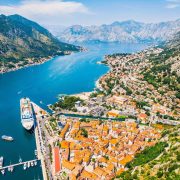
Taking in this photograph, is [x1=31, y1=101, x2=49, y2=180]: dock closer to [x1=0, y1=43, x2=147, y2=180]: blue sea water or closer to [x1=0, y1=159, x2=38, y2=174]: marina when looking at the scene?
[x1=0, y1=43, x2=147, y2=180]: blue sea water

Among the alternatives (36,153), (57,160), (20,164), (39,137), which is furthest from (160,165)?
(39,137)

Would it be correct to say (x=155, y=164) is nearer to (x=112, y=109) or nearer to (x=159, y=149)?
(x=159, y=149)

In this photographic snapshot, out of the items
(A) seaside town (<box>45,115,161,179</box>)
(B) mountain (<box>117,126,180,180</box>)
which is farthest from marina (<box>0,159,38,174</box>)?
(B) mountain (<box>117,126,180,180</box>)

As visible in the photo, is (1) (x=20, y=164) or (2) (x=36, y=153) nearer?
(1) (x=20, y=164)

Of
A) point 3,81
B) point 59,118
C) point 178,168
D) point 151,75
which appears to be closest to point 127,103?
point 59,118

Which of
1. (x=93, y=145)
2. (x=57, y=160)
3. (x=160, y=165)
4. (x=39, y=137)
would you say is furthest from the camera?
(x=39, y=137)

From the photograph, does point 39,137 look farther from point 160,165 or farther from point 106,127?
point 160,165

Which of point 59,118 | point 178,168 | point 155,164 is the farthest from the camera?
point 59,118

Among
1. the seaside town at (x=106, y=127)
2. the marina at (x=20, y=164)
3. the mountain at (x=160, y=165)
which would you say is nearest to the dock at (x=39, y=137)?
the marina at (x=20, y=164)

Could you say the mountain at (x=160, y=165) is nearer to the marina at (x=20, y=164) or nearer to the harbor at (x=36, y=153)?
the harbor at (x=36, y=153)

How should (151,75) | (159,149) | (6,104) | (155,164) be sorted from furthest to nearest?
(151,75) < (6,104) < (159,149) < (155,164)

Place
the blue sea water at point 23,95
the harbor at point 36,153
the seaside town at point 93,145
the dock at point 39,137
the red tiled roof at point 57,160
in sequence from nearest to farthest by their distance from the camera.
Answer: the seaside town at point 93,145, the red tiled roof at point 57,160, the harbor at point 36,153, the dock at point 39,137, the blue sea water at point 23,95
